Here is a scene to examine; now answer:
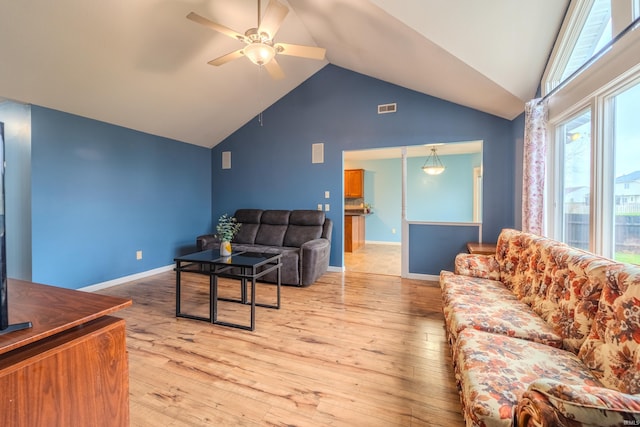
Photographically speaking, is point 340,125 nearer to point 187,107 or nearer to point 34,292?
point 187,107

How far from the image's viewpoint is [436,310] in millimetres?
3053

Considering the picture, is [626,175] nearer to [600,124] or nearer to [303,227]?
[600,124]

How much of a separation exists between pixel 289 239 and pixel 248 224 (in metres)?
0.92

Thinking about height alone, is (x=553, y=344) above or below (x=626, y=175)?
below

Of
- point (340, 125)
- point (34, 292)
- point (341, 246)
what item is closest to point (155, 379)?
point (34, 292)

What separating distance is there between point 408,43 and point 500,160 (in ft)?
7.09

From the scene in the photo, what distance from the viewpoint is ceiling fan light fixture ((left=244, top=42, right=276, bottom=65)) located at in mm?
2453

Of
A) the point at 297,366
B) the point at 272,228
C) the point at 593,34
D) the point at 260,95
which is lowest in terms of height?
the point at 297,366

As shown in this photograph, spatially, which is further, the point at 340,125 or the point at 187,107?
the point at 340,125

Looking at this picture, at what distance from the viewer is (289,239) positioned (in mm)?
4676

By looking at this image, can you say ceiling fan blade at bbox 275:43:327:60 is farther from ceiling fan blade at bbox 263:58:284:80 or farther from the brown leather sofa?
the brown leather sofa

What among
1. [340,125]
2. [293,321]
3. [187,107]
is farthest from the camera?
[340,125]

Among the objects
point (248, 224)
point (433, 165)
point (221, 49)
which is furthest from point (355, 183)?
point (221, 49)

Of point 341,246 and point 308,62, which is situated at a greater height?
point 308,62
